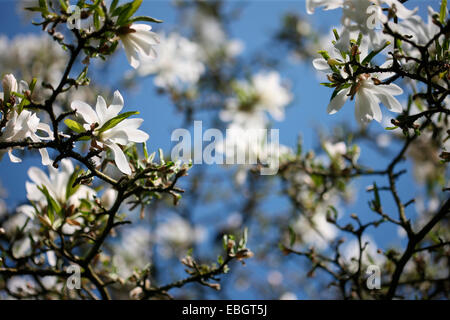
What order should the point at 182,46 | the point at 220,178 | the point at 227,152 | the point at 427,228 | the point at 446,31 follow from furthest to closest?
the point at 220,178 → the point at 182,46 → the point at 227,152 → the point at 427,228 → the point at 446,31

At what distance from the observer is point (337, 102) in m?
0.79

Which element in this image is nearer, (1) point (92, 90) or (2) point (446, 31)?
(2) point (446, 31)

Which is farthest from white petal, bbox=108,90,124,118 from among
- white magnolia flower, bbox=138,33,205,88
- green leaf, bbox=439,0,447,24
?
white magnolia flower, bbox=138,33,205,88

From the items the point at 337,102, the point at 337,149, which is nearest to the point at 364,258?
the point at 337,149

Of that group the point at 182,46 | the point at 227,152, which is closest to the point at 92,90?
the point at 182,46

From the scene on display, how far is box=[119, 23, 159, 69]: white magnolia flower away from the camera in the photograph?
0.79m

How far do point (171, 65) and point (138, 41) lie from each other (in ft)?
5.34

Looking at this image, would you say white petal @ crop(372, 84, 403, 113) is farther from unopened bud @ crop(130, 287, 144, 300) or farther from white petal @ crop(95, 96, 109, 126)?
unopened bud @ crop(130, 287, 144, 300)

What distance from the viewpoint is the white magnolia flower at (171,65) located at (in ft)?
7.72

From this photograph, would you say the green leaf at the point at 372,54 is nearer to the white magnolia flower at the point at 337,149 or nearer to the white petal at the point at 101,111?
the white petal at the point at 101,111

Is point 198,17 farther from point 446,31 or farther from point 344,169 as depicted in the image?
point 446,31

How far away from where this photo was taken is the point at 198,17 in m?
3.41

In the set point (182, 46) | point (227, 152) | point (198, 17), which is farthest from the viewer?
point (198, 17)
